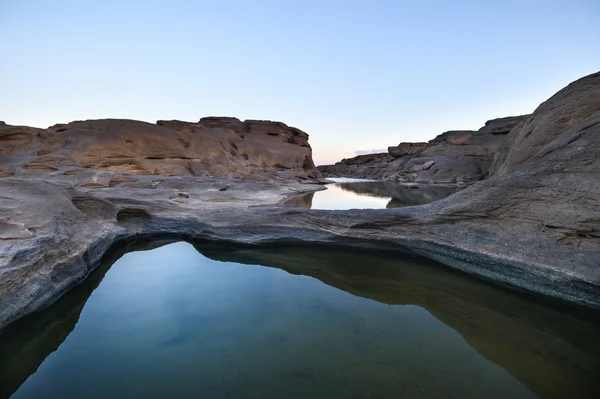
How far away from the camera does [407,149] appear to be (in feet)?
154

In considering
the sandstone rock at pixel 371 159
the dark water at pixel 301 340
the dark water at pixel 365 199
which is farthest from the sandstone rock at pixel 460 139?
the dark water at pixel 301 340

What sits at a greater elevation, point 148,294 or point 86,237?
point 86,237

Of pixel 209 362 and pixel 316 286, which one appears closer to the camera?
pixel 209 362

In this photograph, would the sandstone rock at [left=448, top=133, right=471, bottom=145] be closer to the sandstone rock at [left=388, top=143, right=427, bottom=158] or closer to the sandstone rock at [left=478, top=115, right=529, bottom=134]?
the sandstone rock at [left=478, top=115, right=529, bottom=134]

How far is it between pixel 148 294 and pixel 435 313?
3.99 m

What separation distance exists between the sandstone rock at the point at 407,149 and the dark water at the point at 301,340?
144ft

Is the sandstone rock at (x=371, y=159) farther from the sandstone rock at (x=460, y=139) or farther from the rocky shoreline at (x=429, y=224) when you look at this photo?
the rocky shoreline at (x=429, y=224)

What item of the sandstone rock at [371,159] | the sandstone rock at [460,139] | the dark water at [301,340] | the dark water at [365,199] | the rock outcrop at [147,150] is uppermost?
the sandstone rock at [460,139]

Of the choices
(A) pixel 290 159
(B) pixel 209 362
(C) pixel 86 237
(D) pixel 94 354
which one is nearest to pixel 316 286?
(B) pixel 209 362

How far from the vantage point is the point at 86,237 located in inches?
197

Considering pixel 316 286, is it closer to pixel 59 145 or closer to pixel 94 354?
pixel 94 354

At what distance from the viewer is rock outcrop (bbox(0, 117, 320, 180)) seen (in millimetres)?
16469

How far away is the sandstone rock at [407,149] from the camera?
45084mm

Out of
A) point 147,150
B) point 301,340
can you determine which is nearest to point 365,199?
point 301,340
